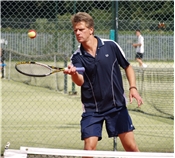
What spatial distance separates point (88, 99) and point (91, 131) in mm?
305

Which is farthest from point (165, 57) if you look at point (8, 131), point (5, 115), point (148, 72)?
point (8, 131)

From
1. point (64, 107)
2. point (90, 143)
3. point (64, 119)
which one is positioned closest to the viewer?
point (90, 143)

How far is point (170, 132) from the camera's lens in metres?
8.20

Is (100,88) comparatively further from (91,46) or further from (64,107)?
(64,107)

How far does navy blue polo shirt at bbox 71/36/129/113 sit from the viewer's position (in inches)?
191

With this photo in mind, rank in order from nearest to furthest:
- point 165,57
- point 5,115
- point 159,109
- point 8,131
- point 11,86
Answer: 1. point 8,131
2. point 5,115
3. point 159,109
4. point 11,86
5. point 165,57

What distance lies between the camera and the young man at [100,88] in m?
4.84

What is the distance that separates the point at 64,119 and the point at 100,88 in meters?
4.60

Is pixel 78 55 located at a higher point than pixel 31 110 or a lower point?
higher

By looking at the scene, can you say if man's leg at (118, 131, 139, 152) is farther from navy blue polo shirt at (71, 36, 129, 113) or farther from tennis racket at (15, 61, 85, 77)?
tennis racket at (15, 61, 85, 77)

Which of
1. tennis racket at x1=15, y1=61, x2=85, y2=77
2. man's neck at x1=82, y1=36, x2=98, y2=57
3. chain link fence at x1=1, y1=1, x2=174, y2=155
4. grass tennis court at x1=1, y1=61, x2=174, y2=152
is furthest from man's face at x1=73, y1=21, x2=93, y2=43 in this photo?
grass tennis court at x1=1, y1=61, x2=174, y2=152

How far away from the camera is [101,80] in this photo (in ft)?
15.9

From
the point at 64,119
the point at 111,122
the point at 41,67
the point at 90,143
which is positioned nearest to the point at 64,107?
the point at 64,119

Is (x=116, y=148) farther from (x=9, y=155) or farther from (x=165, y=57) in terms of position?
(x=165, y=57)
